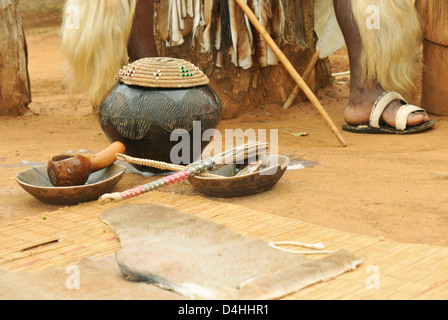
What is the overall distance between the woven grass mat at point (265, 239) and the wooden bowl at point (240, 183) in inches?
3.5

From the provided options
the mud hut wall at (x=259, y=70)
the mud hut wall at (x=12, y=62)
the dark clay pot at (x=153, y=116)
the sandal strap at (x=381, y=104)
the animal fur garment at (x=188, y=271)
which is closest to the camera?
the animal fur garment at (x=188, y=271)

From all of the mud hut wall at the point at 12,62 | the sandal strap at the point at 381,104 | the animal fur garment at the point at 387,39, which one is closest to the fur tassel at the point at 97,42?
the mud hut wall at the point at 12,62

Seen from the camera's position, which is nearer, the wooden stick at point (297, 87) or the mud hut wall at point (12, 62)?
the mud hut wall at point (12, 62)

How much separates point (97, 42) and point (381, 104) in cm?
177

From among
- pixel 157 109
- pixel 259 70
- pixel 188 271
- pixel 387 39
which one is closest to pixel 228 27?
pixel 259 70

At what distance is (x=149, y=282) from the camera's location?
156 cm

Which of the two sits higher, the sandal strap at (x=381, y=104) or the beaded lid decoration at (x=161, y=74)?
the beaded lid decoration at (x=161, y=74)

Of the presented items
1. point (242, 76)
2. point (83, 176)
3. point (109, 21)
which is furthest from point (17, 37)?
point (83, 176)

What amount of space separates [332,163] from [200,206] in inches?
35.8

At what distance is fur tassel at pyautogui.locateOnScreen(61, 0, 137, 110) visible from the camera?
133 inches

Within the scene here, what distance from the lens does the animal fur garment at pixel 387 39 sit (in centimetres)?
345

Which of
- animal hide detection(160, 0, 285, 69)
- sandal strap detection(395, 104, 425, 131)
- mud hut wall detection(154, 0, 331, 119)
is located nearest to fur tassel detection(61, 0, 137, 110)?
animal hide detection(160, 0, 285, 69)

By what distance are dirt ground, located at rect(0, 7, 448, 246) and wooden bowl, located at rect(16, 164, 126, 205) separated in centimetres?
6

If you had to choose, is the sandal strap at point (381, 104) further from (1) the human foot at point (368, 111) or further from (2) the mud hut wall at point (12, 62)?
(2) the mud hut wall at point (12, 62)
